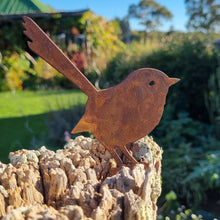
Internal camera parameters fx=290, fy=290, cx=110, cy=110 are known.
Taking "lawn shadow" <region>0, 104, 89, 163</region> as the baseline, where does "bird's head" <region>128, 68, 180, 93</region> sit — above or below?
above

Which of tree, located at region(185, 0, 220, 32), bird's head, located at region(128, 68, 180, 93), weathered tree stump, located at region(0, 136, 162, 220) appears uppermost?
tree, located at region(185, 0, 220, 32)

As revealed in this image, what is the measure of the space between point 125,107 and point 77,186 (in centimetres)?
46

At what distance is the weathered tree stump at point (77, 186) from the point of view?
2.86 ft

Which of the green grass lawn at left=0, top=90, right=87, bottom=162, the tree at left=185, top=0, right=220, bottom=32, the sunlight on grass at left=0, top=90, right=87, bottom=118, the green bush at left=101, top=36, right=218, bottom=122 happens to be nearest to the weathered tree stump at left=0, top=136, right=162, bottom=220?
the green grass lawn at left=0, top=90, right=87, bottom=162

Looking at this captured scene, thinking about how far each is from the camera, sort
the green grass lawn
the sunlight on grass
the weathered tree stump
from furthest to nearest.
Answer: the sunlight on grass → the green grass lawn → the weathered tree stump

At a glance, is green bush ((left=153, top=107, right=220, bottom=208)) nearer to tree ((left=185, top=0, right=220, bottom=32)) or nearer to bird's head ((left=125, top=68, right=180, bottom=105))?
bird's head ((left=125, top=68, right=180, bottom=105))

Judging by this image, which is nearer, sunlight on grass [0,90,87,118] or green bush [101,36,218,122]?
green bush [101,36,218,122]

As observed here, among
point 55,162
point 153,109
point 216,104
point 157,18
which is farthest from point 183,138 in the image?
point 157,18

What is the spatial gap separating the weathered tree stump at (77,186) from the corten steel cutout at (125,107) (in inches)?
4.7

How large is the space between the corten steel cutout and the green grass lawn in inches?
77.7

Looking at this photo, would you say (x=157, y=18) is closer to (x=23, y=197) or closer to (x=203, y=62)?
(x=203, y=62)

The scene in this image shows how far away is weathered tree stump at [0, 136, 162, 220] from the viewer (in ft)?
2.86

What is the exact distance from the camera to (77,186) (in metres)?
0.98

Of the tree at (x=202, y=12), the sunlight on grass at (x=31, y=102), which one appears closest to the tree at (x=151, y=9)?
the tree at (x=202, y=12)
